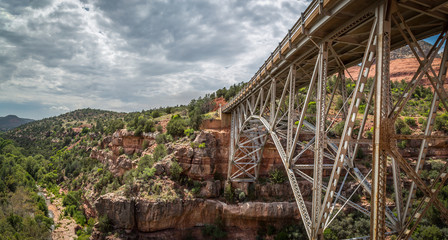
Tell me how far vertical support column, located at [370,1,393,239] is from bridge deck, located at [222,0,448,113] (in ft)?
4.28

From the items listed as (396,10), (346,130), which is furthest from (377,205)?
(396,10)

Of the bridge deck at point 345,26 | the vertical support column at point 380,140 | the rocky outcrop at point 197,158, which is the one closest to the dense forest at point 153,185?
the rocky outcrop at point 197,158

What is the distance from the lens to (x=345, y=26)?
682cm

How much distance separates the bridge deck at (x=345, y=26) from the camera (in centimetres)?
570

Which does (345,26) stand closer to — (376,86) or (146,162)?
(376,86)

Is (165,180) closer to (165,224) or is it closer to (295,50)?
(165,224)

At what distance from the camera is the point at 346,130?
5.96 m

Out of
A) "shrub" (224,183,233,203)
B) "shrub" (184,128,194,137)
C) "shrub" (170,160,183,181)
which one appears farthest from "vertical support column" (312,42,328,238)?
"shrub" (184,128,194,137)

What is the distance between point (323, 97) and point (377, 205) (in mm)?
3706

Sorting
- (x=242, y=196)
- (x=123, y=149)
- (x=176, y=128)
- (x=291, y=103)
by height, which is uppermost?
(x=176, y=128)

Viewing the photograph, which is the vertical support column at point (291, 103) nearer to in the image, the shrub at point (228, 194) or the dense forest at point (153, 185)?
the dense forest at point (153, 185)

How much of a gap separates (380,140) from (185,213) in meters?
21.4

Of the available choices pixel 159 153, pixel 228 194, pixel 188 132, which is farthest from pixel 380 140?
pixel 159 153

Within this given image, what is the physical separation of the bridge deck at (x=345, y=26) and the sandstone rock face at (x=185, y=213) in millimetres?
15934
